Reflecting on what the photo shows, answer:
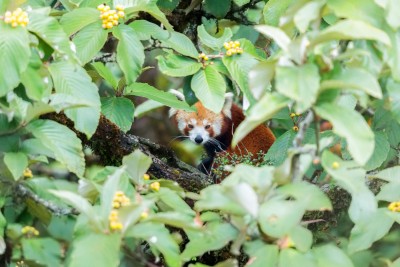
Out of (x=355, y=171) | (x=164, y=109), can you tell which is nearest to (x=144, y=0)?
(x=355, y=171)

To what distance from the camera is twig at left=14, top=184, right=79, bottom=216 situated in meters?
3.00

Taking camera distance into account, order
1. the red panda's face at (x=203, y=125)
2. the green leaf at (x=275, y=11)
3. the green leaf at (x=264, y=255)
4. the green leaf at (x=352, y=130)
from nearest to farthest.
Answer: the green leaf at (x=352, y=130) < the green leaf at (x=264, y=255) < the green leaf at (x=275, y=11) < the red panda's face at (x=203, y=125)

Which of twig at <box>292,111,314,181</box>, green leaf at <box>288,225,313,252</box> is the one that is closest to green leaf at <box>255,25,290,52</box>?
twig at <box>292,111,314,181</box>

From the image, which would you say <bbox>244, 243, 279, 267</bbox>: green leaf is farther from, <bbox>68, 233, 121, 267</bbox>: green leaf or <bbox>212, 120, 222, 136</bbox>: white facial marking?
<bbox>212, 120, 222, 136</bbox>: white facial marking

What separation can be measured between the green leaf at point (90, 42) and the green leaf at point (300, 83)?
1119 millimetres

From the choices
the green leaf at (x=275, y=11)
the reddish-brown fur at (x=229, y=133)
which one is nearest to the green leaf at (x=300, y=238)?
the green leaf at (x=275, y=11)

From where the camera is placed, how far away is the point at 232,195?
2.51m

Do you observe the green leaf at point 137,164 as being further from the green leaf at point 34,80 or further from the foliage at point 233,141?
the green leaf at point 34,80

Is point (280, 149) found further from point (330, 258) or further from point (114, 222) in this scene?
point (114, 222)

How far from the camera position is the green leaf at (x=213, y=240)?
106 inches

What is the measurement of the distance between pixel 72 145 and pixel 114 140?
3.18ft

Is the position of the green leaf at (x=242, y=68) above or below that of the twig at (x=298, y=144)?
below

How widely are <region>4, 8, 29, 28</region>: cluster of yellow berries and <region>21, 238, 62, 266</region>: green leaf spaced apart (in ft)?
2.28

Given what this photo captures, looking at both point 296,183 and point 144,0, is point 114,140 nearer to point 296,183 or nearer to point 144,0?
point 144,0
